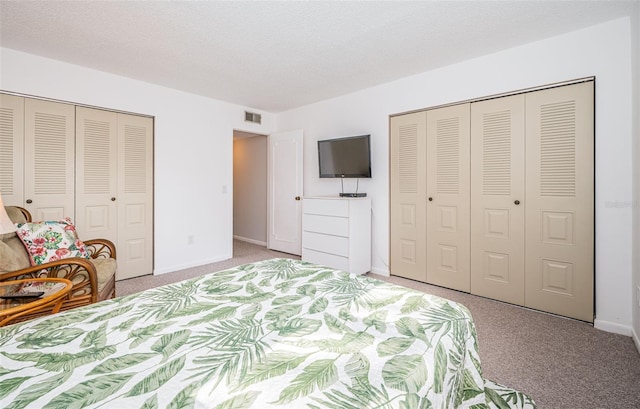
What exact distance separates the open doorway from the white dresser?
71.2 inches

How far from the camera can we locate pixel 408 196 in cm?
373

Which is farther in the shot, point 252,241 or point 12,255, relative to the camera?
point 252,241

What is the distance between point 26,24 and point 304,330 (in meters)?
3.36

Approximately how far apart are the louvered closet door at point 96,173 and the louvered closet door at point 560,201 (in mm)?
Answer: 4572

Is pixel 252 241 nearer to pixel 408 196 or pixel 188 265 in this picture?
pixel 188 265

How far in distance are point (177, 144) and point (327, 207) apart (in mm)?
2249

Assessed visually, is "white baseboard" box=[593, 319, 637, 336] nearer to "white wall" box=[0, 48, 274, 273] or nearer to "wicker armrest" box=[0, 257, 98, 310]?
"wicker armrest" box=[0, 257, 98, 310]

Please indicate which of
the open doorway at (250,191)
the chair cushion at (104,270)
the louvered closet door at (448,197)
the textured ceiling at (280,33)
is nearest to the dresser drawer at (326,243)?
the louvered closet door at (448,197)

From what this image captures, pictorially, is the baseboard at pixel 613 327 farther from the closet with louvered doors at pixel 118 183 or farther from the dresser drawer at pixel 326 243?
the closet with louvered doors at pixel 118 183

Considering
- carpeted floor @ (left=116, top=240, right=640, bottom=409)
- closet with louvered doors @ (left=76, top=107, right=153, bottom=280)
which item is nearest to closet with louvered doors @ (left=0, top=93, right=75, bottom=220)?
closet with louvered doors @ (left=76, top=107, right=153, bottom=280)

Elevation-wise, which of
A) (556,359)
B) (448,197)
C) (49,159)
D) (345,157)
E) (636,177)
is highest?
(345,157)

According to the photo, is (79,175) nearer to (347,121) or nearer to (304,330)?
(347,121)

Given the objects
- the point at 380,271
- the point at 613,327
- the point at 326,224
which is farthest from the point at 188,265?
the point at 613,327

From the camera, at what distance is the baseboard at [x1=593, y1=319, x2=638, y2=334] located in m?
2.38
